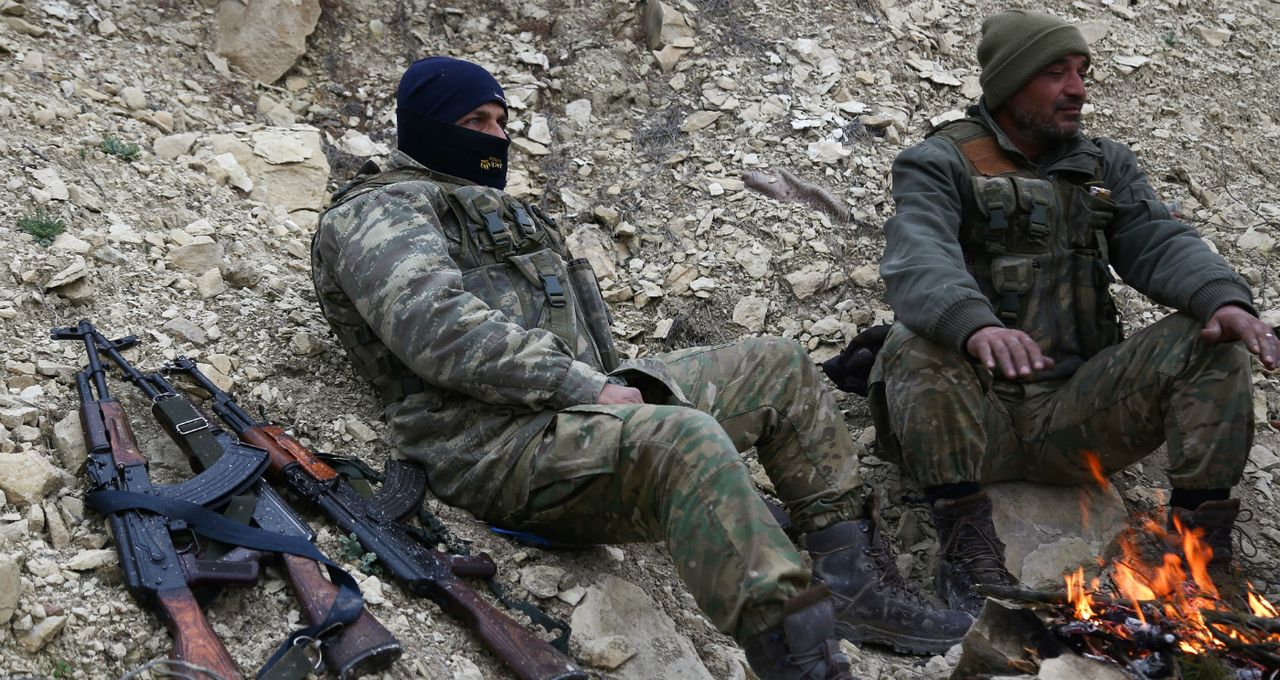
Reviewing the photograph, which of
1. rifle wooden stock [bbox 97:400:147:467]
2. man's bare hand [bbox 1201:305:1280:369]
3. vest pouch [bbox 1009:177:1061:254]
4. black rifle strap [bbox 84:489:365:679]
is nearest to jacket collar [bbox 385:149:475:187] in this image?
rifle wooden stock [bbox 97:400:147:467]

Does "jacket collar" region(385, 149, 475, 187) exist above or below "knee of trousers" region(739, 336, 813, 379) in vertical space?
above

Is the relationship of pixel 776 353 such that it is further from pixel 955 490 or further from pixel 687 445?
pixel 687 445

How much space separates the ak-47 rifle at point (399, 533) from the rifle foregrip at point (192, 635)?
2.06 feet

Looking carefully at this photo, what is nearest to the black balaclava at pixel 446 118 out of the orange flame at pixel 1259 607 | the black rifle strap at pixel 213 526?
the black rifle strap at pixel 213 526

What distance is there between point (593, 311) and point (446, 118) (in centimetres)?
89

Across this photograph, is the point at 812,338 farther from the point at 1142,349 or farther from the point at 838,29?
the point at 838,29

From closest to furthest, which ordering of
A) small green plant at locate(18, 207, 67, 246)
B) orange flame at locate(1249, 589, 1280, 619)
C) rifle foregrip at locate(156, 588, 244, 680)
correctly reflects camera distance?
rifle foregrip at locate(156, 588, 244, 680), orange flame at locate(1249, 589, 1280, 619), small green plant at locate(18, 207, 67, 246)

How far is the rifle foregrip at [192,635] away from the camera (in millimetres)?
2701

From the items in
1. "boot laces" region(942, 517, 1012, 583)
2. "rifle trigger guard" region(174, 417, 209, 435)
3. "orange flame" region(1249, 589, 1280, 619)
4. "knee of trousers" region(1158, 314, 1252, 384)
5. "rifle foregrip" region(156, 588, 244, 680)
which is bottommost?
"boot laces" region(942, 517, 1012, 583)

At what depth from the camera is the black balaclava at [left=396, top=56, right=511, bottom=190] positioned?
161 inches

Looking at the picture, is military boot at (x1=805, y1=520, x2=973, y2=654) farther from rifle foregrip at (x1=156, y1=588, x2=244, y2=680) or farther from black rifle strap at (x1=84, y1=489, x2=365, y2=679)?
rifle foregrip at (x1=156, y1=588, x2=244, y2=680)

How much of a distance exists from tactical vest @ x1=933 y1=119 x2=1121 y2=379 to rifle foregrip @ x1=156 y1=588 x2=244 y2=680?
309 centimetres

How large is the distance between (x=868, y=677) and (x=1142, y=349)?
165cm

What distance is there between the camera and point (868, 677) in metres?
3.54
